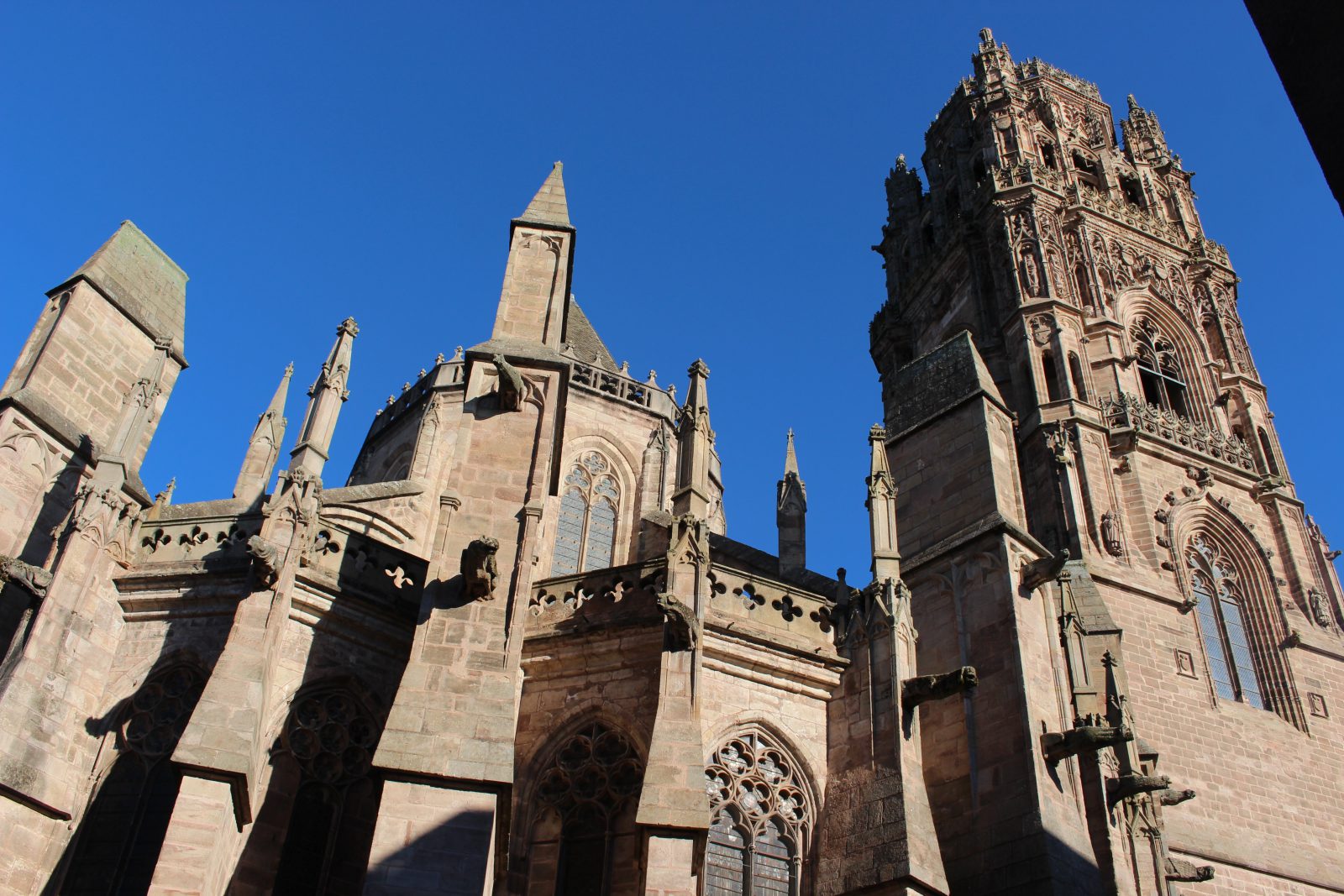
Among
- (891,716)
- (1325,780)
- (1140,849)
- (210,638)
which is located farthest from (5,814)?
(1325,780)

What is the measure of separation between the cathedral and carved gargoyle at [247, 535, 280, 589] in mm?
34

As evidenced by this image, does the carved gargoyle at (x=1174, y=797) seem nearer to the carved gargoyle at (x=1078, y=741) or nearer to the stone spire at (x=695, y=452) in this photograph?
the carved gargoyle at (x=1078, y=741)

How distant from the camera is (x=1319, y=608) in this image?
1959 cm

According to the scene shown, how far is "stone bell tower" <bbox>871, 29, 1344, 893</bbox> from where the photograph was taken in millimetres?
11578

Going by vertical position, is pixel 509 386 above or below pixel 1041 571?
above

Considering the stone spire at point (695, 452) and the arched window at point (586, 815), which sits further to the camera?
the stone spire at point (695, 452)

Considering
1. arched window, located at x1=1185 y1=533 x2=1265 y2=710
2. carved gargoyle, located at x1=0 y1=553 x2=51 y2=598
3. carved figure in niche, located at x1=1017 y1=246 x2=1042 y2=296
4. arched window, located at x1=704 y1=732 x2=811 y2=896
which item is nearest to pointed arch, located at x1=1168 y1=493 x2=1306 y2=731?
arched window, located at x1=1185 y1=533 x2=1265 y2=710

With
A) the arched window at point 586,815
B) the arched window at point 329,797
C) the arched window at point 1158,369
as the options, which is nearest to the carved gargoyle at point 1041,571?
the arched window at point 586,815

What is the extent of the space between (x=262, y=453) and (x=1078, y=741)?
13149mm

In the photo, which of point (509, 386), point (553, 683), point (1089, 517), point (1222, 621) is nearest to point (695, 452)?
point (509, 386)

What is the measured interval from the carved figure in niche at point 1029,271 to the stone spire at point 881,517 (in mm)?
12100

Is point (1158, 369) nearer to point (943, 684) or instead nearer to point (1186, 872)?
point (1186, 872)

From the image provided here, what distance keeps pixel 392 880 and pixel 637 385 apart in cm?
1641

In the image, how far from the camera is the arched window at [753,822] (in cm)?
984
